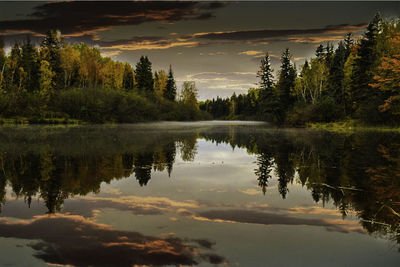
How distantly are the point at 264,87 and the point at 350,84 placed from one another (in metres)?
28.7

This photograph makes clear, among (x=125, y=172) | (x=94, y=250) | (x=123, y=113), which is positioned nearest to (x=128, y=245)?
(x=94, y=250)

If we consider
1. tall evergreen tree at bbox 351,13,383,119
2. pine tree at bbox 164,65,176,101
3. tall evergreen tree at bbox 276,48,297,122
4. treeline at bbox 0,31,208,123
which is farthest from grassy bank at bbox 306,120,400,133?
pine tree at bbox 164,65,176,101

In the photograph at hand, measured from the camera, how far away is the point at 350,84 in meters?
50.9

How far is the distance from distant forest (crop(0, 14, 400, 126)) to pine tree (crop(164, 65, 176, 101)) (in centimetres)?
892

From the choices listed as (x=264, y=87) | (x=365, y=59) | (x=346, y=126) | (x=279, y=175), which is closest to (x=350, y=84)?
(x=365, y=59)

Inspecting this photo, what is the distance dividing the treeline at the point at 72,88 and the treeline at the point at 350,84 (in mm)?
31491

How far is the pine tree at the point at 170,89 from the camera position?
108006 mm

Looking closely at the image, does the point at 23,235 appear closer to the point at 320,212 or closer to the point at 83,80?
the point at 320,212

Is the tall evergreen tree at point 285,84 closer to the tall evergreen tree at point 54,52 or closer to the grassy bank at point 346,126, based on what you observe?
the grassy bank at point 346,126

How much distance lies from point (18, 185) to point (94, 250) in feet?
15.9

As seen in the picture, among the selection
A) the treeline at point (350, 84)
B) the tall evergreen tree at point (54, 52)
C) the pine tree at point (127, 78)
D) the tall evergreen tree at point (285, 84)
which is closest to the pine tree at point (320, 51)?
the treeline at point (350, 84)

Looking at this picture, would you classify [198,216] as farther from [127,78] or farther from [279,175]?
[127,78]

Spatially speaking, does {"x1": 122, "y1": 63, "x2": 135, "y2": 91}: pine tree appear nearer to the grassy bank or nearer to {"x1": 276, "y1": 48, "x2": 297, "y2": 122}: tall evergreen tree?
{"x1": 276, "y1": 48, "x2": 297, "y2": 122}: tall evergreen tree

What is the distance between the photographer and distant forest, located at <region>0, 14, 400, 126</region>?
3977 centimetres
